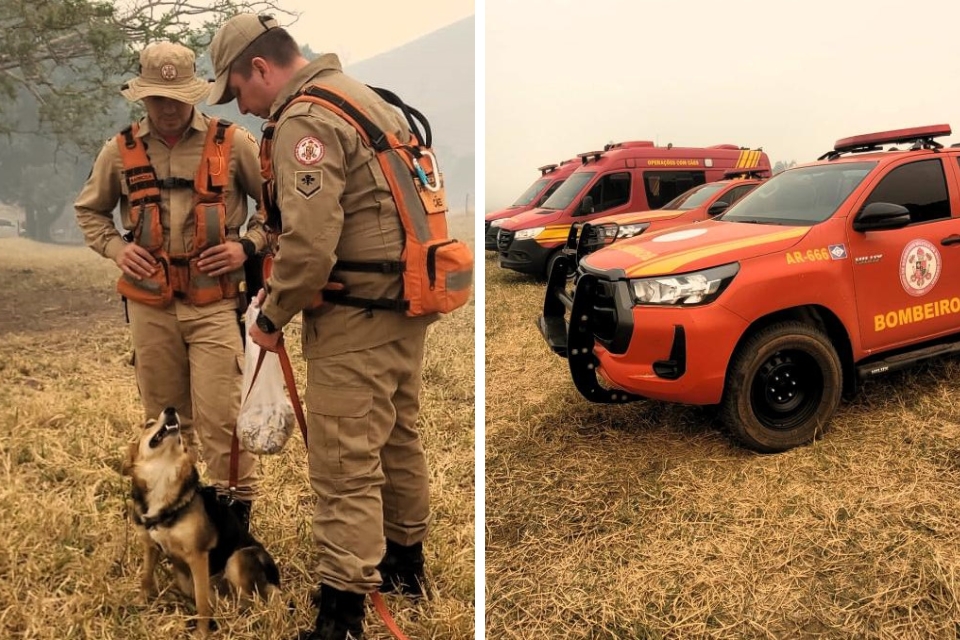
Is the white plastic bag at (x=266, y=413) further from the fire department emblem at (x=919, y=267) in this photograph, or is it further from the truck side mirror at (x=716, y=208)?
the truck side mirror at (x=716, y=208)

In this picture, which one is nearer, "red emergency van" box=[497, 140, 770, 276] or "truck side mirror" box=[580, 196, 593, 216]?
"red emergency van" box=[497, 140, 770, 276]

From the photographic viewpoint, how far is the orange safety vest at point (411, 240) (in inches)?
85.0

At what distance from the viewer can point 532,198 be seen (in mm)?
11766

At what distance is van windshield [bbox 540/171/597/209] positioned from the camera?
991cm

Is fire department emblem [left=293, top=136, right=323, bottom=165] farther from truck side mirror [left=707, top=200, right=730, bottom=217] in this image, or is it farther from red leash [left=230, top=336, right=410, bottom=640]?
truck side mirror [left=707, top=200, right=730, bottom=217]

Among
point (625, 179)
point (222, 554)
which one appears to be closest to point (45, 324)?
point (222, 554)

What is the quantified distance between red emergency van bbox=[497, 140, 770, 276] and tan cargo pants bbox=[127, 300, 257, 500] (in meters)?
6.61

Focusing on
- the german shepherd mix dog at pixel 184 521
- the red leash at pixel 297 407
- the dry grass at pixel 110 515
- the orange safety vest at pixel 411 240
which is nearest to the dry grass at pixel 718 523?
the dry grass at pixel 110 515

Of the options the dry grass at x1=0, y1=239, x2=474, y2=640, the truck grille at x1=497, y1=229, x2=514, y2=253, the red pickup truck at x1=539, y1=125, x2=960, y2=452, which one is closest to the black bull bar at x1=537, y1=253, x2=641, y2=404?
the red pickup truck at x1=539, y1=125, x2=960, y2=452

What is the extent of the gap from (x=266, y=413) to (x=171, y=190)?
1083mm

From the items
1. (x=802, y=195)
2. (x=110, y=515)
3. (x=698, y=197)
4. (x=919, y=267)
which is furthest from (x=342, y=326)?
(x=698, y=197)

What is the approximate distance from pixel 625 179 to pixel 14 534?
28.8ft

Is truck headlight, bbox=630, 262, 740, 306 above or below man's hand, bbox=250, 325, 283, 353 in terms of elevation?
above

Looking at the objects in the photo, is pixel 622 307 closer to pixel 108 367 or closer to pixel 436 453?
pixel 436 453
